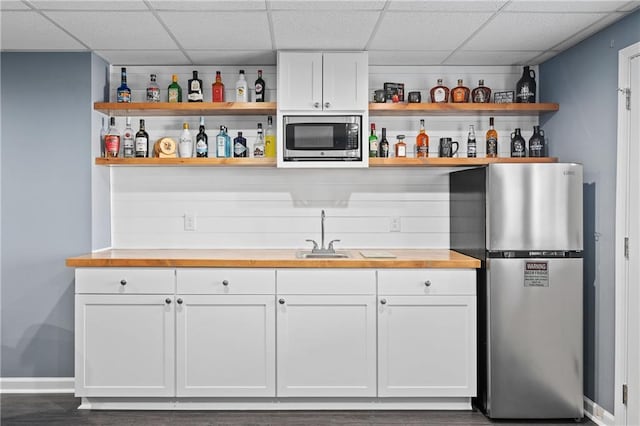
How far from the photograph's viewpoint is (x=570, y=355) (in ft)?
10.1

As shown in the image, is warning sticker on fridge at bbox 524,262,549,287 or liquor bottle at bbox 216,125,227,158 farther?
liquor bottle at bbox 216,125,227,158

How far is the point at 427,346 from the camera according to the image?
322 cm

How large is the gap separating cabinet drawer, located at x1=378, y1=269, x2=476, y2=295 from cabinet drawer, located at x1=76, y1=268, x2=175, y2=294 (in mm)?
1285

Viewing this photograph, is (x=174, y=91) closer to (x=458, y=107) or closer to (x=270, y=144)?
(x=270, y=144)

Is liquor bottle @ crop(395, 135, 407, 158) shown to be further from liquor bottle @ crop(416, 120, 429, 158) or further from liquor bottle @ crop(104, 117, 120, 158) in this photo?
liquor bottle @ crop(104, 117, 120, 158)

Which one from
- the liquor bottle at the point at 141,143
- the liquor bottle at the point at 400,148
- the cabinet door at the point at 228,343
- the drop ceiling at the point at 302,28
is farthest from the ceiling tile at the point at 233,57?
the cabinet door at the point at 228,343

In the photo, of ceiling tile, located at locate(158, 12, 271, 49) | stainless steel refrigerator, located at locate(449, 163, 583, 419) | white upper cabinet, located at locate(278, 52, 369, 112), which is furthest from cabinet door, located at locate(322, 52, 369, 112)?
stainless steel refrigerator, located at locate(449, 163, 583, 419)

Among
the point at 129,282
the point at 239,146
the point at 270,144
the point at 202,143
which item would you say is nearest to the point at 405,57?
the point at 270,144

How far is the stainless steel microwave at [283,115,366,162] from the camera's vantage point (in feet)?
11.7

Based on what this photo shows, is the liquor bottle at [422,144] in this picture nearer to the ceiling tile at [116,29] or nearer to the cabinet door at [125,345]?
the ceiling tile at [116,29]

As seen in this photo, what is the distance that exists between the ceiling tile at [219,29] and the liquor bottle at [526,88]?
5.83 ft

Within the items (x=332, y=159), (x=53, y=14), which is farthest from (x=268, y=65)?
(x=53, y=14)

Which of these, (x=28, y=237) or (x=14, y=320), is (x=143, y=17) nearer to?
(x=28, y=237)

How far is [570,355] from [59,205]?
132 inches
